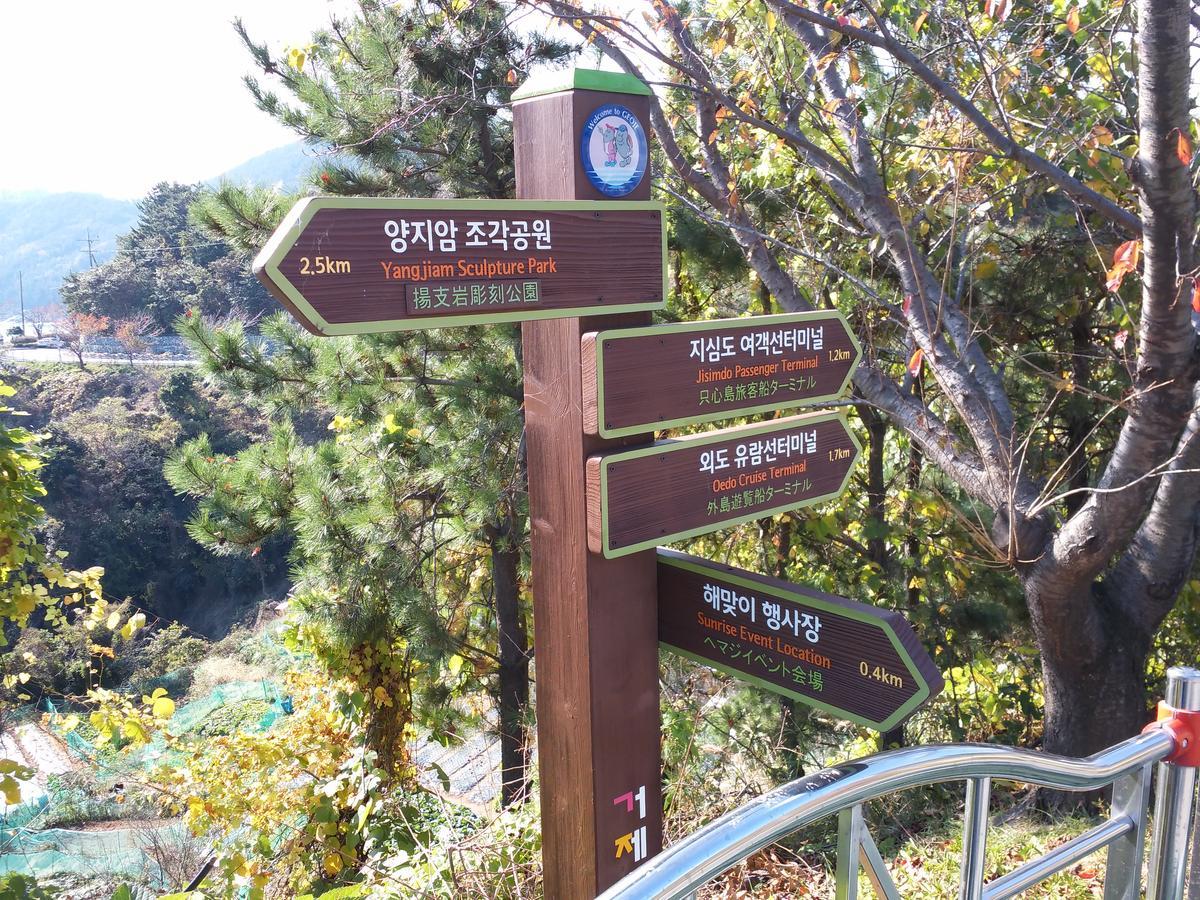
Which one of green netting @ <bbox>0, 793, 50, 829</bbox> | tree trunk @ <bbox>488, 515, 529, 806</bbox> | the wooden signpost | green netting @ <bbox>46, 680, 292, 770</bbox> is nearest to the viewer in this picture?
the wooden signpost

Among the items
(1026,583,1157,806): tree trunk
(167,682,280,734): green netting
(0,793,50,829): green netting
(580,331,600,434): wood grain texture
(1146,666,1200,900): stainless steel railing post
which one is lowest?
(167,682,280,734): green netting

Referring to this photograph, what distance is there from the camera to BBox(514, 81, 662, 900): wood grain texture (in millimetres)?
2119

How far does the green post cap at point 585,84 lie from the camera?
209 centimetres

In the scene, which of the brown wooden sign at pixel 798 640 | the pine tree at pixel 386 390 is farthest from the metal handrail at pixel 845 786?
the pine tree at pixel 386 390

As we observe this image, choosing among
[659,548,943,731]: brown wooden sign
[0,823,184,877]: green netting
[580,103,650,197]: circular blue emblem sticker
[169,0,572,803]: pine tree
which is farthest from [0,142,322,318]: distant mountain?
[659,548,943,731]: brown wooden sign

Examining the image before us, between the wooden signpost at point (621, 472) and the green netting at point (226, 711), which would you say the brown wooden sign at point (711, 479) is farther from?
the green netting at point (226, 711)

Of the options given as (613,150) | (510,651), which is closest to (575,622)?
(613,150)

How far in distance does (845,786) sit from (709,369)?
1128mm

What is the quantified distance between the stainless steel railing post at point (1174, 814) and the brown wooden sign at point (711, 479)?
92 cm

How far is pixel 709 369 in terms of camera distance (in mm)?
2232

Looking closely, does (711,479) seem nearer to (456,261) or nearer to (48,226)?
(456,261)

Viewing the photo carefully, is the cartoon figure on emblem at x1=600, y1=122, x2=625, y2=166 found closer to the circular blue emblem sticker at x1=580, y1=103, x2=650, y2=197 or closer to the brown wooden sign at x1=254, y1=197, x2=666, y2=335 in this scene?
the circular blue emblem sticker at x1=580, y1=103, x2=650, y2=197

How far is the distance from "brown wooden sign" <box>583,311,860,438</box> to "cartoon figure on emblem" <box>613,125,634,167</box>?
414 millimetres

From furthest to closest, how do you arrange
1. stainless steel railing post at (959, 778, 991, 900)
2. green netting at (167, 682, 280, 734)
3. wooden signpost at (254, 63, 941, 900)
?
green netting at (167, 682, 280, 734)
wooden signpost at (254, 63, 941, 900)
stainless steel railing post at (959, 778, 991, 900)
